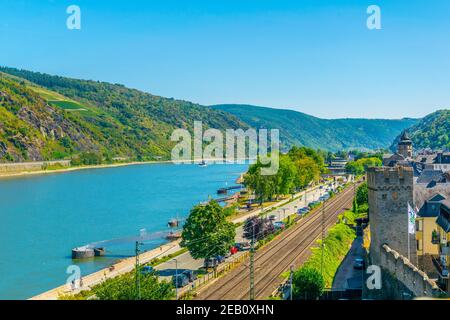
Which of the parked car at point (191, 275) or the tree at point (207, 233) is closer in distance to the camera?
the parked car at point (191, 275)

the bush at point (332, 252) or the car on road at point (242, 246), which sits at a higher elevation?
the bush at point (332, 252)

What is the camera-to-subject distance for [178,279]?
33.9m

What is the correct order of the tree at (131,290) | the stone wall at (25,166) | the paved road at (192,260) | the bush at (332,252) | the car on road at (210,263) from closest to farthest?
the tree at (131,290) → the bush at (332,252) → the car on road at (210,263) → the paved road at (192,260) → the stone wall at (25,166)

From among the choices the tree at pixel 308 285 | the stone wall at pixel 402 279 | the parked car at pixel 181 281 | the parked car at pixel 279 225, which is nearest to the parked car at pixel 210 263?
the parked car at pixel 181 281

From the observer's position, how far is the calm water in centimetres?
4491

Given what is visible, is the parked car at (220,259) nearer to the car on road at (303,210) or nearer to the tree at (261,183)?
the car on road at (303,210)

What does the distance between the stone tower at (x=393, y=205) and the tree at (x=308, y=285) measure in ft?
12.5

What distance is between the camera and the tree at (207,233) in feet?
125

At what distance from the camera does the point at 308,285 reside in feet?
88.6

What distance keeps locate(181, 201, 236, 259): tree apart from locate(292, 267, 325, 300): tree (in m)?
11.7

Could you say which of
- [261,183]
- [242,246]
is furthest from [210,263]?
[261,183]

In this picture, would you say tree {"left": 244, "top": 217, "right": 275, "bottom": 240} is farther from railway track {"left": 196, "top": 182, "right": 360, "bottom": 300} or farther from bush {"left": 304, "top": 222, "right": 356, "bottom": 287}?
bush {"left": 304, "top": 222, "right": 356, "bottom": 287}

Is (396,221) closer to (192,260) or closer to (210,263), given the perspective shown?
(210,263)
